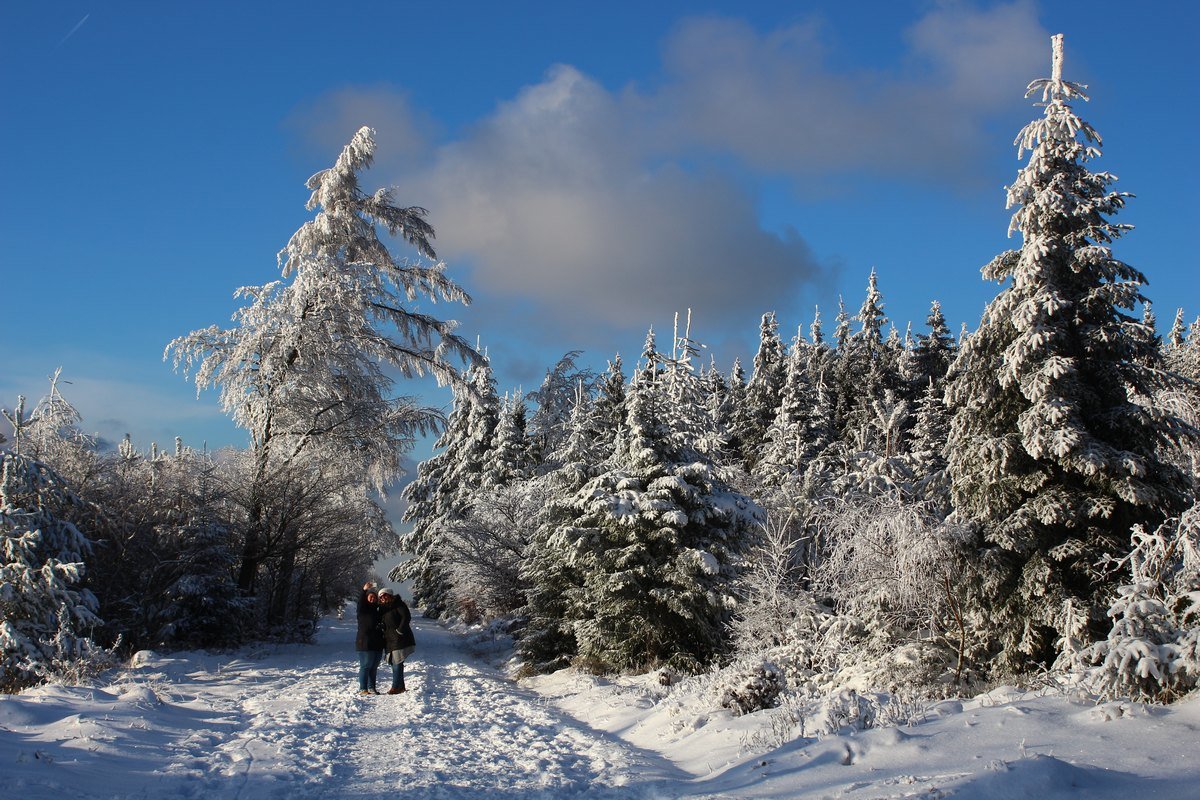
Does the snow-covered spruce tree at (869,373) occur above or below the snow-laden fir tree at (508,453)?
above

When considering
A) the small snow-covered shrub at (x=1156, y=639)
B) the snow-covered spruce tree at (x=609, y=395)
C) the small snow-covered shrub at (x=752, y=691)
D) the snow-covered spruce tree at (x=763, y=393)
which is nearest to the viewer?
the small snow-covered shrub at (x=1156, y=639)

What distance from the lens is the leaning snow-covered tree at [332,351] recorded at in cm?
1806

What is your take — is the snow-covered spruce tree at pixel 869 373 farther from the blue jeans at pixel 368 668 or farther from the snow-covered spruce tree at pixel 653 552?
the blue jeans at pixel 368 668

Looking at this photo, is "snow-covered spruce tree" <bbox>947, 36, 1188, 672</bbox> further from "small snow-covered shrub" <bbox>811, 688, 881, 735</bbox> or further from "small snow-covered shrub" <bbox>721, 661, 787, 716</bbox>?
"small snow-covered shrub" <bbox>811, 688, 881, 735</bbox>

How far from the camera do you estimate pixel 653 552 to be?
703 inches

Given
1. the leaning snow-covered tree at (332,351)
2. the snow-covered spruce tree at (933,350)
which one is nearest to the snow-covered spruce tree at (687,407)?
the leaning snow-covered tree at (332,351)

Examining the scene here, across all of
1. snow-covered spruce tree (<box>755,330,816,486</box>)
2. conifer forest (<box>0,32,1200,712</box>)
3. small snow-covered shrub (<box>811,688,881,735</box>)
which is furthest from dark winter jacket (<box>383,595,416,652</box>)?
snow-covered spruce tree (<box>755,330,816,486</box>)

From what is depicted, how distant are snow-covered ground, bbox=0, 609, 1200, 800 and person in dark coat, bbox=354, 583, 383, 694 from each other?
60 cm

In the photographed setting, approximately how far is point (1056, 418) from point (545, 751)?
30.6 ft

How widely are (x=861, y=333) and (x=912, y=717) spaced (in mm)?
53543

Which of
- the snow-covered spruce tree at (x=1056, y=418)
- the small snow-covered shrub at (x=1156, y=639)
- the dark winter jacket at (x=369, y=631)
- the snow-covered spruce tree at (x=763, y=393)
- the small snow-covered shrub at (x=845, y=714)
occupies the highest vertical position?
the snow-covered spruce tree at (x=763, y=393)

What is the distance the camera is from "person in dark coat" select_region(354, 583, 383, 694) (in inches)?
486

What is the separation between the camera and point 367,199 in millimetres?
20438

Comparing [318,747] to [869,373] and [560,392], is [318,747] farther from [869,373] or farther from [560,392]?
[869,373]
